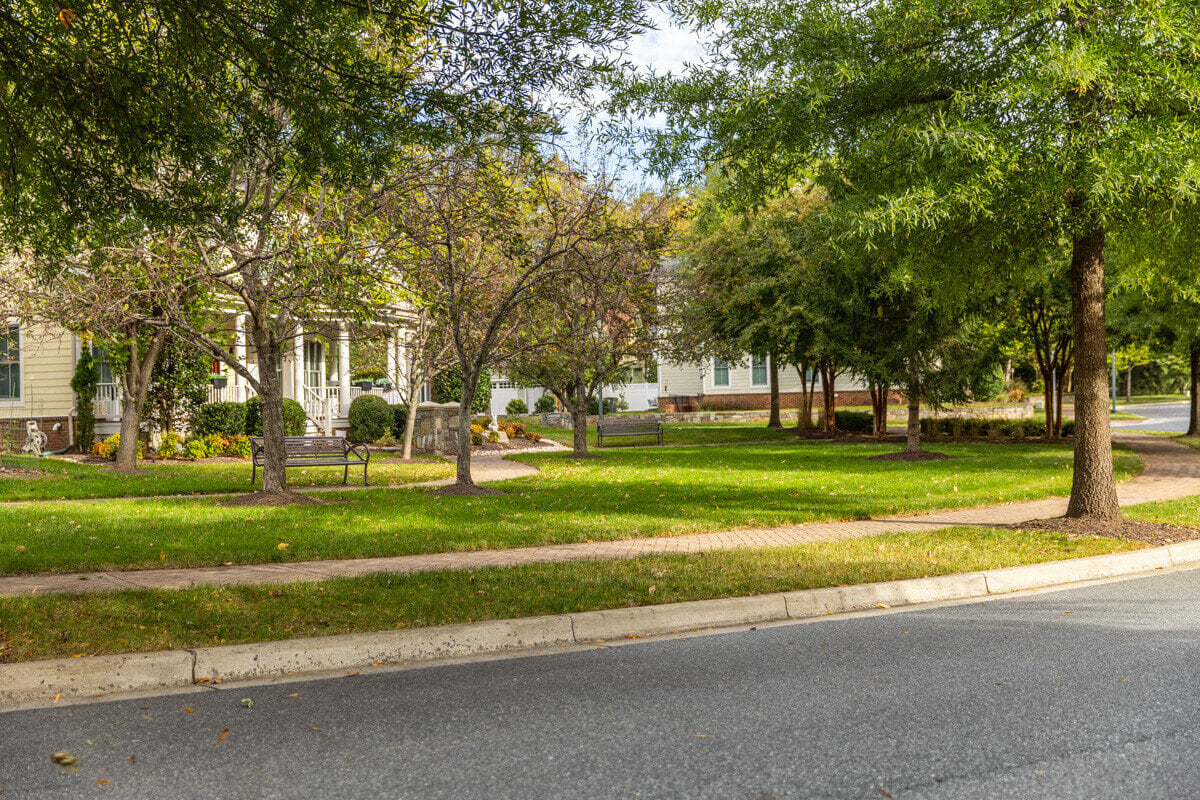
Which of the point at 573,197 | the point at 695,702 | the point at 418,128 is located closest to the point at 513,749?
the point at 695,702

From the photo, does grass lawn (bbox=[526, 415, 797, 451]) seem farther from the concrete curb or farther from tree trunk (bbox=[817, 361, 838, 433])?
the concrete curb

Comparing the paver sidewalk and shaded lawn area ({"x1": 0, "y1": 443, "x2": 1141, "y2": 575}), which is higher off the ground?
shaded lawn area ({"x1": 0, "y1": 443, "x2": 1141, "y2": 575})

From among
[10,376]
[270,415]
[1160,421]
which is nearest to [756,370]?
[1160,421]

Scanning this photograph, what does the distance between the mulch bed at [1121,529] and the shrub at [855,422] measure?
22.0m

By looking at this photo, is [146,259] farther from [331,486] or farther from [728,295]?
[728,295]

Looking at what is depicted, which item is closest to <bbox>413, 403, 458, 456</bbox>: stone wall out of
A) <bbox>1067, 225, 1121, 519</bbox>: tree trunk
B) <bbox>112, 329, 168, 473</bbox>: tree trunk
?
<bbox>112, 329, 168, 473</bbox>: tree trunk

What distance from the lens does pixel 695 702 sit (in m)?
5.25

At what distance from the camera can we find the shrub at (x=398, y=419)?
2662 centimetres

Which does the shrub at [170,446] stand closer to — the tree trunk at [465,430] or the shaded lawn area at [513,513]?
the shaded lawn area at [513,513]

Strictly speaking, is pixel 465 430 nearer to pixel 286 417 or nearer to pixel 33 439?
pixel 286 417

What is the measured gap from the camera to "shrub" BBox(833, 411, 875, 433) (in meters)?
32.8

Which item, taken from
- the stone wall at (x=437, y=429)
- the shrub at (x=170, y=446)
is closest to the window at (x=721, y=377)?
the stone wall at (x=437, y=429)

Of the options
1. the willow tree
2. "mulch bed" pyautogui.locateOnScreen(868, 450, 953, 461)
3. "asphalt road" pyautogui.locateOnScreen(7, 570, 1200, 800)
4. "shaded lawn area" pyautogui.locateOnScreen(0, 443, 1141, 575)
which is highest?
the willow tree

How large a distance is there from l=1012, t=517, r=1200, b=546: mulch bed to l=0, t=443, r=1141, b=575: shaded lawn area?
2176mm
